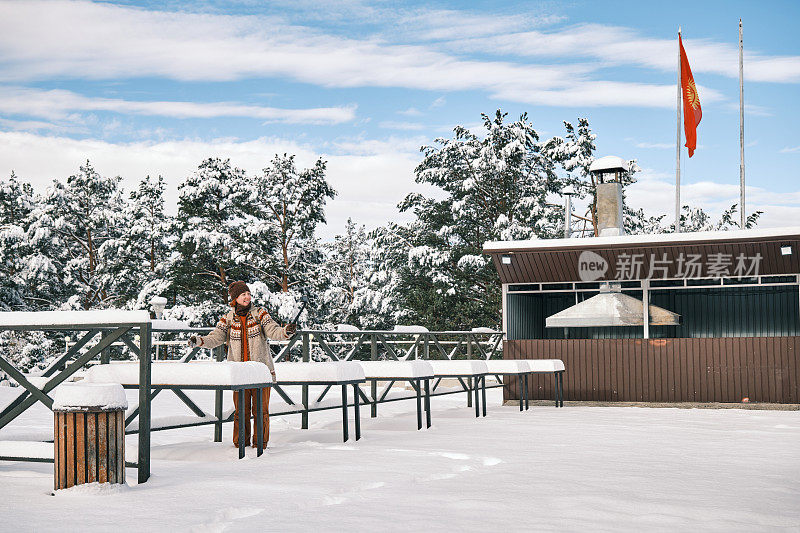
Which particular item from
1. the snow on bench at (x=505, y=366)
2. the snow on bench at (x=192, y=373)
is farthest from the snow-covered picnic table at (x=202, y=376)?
the snow on bench at (x=505, y=366)

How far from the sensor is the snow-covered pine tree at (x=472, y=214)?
29.6m

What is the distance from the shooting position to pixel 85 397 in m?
5.08

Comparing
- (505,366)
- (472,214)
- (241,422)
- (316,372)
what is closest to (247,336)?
(316,372)

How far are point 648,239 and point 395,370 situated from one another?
6.53 meters

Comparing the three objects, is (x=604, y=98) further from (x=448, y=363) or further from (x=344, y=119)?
(x=448, y=363)

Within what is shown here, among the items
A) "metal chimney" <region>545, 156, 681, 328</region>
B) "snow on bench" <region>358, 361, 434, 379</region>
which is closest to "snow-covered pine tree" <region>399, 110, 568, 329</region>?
"metal chimney" <region>545, 156, 681, 328</region>

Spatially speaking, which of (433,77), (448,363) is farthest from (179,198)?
(448,363)

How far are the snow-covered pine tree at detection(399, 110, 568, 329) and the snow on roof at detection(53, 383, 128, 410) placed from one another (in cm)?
2405

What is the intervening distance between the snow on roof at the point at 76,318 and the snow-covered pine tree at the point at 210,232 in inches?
870

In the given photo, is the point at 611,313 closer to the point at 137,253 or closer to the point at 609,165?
the point at 609,165

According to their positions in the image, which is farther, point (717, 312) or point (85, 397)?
point (717, 312)

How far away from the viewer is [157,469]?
612 centimetres

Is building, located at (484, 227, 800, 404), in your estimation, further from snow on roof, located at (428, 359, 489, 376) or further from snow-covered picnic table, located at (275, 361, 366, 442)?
snow-covered picnic table, located at (275, 361, 366, 442)

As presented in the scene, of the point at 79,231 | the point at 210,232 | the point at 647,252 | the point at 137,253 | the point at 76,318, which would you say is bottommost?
the point at 76,318
